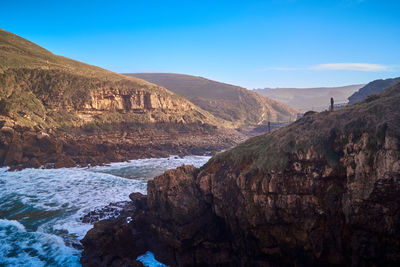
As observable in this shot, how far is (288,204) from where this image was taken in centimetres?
979

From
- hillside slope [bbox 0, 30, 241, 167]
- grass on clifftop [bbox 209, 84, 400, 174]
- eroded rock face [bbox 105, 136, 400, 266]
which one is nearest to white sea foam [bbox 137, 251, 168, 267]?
eroded rock face [bbox 105, 136, 400, 266]

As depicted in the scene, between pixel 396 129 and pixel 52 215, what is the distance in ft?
66.6

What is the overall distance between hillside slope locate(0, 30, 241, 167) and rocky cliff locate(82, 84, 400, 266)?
2695 cm

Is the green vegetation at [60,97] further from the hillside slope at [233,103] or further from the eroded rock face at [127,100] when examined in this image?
the hillside slope at [233,103]

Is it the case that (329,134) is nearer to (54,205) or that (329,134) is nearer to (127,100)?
(54,205)

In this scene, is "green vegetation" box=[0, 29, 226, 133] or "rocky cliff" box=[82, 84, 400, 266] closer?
"rocky cliff" box=[82, 84, 400, 266]

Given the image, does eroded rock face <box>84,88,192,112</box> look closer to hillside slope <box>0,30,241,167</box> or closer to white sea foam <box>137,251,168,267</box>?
hillside slope <box>0,30,241,167</box>

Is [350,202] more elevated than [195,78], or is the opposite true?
[195,78]

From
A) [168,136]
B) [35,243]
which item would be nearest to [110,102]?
[168,136]

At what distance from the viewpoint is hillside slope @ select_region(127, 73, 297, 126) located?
109875 mm

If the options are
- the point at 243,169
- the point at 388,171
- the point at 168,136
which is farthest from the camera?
the point at 168,136

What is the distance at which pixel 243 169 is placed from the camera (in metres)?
11.8

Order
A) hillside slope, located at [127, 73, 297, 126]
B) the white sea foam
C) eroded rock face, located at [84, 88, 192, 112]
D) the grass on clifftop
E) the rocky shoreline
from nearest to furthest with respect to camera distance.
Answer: the grass on clifftop < the white sea foam < the rocky shoreline < eroded rock face, located at [84, 88, 192, 112] < hillside slope, located at [127, 73, 297, 126]

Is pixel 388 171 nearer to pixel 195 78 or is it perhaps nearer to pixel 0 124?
pixel 0 124
